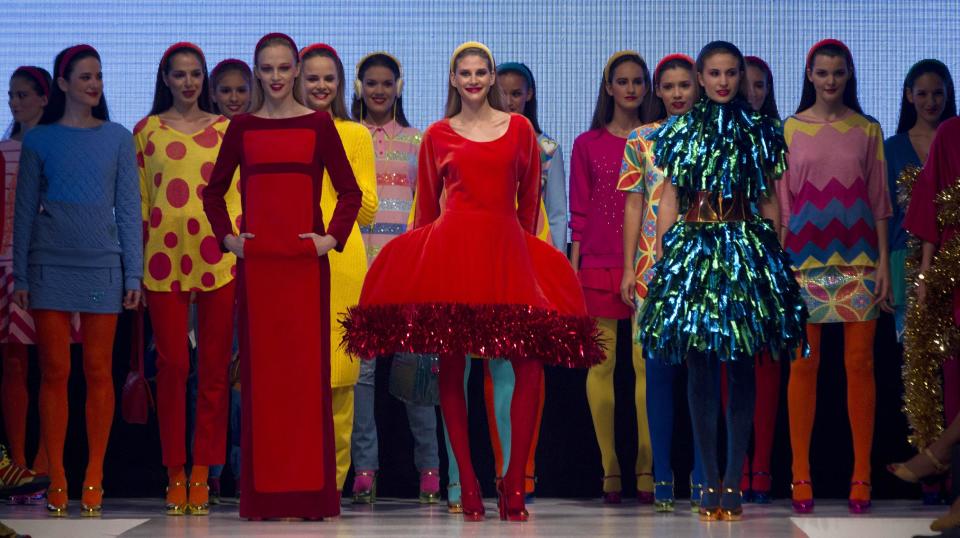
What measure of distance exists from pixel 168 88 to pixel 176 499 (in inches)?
57.3

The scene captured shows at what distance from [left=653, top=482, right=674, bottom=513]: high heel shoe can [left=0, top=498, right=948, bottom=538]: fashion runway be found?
0.16 ft

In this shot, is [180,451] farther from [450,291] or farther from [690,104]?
[690,104]

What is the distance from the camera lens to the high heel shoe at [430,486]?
623 cm

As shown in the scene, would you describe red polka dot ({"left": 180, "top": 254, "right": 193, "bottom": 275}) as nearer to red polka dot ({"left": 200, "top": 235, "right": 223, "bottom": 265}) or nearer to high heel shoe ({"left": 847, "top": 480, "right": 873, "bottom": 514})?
red polka dot ({"left": 200, "top": 235, "right": 223, "bottom": 265})

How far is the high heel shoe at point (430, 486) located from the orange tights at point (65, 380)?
1180 mm

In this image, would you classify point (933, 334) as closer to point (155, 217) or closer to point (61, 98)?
point (155, 217)

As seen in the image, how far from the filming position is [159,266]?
19.2 feet

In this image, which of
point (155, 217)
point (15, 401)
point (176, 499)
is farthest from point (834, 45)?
point (15, 401)

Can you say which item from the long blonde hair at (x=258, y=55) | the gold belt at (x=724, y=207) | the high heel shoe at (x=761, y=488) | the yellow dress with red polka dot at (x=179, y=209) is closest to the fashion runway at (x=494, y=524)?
the high heel shoe at (x=761, y=488)

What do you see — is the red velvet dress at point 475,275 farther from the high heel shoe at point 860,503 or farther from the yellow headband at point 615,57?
the high heel shoe at point 860,503

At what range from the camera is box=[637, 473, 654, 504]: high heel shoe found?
20.5 ft

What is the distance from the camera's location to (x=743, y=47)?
6910 mm

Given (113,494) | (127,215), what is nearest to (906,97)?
(127,215)

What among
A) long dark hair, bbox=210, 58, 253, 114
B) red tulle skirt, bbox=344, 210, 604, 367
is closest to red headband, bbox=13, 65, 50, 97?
long dark hair, bbox=210, 58, 253, 114
